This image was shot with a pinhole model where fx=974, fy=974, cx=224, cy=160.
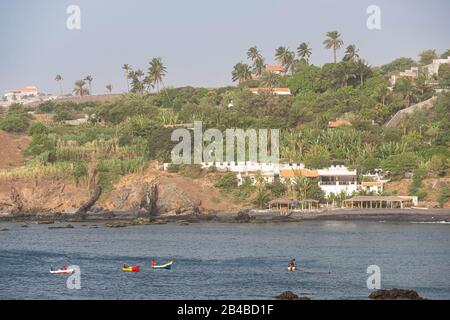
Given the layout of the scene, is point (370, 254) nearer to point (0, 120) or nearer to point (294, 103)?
point (294, 103)

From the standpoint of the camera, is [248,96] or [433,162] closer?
[433,162]

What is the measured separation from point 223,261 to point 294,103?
66.6 m

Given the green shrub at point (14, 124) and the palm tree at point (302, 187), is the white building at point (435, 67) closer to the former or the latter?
the palm tree at point (302, 187)

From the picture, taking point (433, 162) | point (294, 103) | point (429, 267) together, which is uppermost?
point (294, 103)

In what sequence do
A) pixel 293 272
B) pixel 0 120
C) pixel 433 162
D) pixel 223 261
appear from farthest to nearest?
pixel 0 120 → pixel 433 162 → pixel 223 261 → pixel 293 272

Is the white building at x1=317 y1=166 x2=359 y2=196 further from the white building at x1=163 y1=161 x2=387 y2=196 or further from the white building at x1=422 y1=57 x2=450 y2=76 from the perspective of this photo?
the white building at x1=422 y1=57 x2=450 y2=76

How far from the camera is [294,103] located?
415 ft

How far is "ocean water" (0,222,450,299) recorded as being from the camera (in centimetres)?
5053

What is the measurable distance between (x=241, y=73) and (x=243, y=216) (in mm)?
64266

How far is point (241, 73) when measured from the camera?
496ft

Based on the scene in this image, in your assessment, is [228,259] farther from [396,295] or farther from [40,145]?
[40,145]

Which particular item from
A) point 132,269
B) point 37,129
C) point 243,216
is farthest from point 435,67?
point 132,269

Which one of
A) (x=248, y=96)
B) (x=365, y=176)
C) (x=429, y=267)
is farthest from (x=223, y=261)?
(x=248, y=96)

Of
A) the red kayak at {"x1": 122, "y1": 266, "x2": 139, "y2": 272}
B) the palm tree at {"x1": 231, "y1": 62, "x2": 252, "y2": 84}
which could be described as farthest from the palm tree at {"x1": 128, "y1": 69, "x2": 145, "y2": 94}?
the red kayak at {"x1": 122, "y1": 266, "x2": 139, "y2": 272}
